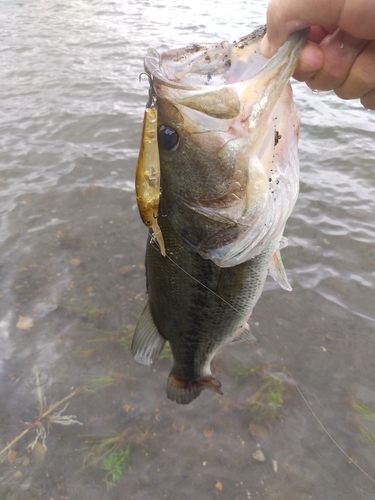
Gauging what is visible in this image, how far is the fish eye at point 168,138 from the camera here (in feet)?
4.59

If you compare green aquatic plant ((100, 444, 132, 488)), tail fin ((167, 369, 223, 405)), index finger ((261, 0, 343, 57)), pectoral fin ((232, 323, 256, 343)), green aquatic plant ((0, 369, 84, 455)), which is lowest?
green aquatic plant ((100, 444, 132, 488))

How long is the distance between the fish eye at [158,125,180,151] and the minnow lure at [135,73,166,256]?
0.09 m

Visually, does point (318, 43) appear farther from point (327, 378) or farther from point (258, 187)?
point (327, 378)

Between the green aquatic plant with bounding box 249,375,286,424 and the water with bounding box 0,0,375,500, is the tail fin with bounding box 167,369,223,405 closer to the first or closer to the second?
the water with bounding box 0,0,375,500

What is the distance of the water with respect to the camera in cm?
262

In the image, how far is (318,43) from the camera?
5.01ft

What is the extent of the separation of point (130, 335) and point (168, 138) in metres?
2.47

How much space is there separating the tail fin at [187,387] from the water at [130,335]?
576mm

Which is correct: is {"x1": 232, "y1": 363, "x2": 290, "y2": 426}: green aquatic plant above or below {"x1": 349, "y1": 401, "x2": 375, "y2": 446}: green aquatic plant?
below

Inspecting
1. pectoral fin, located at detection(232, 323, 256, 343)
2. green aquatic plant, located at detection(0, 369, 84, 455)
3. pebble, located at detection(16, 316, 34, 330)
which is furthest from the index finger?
pebble, located at detection(16, 316, 34, 330)

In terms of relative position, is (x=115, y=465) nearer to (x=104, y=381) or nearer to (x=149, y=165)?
(x=104, y=381)

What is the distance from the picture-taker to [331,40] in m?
1.47

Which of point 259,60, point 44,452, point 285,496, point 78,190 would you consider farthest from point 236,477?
point 78,190

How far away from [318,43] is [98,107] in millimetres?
6483
